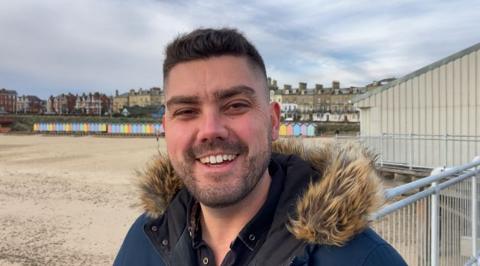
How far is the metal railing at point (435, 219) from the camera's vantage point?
2.61m

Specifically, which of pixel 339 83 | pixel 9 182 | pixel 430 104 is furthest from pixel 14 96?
pixel 430 104

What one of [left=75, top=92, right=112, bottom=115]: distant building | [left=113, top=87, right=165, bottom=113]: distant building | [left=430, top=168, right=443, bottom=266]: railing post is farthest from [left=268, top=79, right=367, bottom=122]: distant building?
[left=430, top=168, right=443, bottom=266]: railing post

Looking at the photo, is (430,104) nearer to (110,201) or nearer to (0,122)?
(110,201)

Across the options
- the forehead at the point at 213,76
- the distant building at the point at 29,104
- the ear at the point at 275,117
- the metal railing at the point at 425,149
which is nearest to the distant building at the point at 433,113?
the metal railing at the point at 425,149

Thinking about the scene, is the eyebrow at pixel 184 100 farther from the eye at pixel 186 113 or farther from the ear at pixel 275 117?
the ear at pixel 275 117

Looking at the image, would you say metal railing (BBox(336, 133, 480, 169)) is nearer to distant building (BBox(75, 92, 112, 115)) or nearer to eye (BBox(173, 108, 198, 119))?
eye (BBox(173, 108, 198, 119))

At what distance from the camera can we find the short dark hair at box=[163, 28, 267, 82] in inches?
57.6

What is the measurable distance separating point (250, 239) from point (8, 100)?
140 metres

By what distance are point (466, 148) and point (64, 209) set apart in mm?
12086

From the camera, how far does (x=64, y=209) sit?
12.2 metres

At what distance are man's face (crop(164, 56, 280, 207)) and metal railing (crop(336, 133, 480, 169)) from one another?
1187 centimetres

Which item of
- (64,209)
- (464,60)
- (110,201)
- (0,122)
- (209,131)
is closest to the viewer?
(209,131)

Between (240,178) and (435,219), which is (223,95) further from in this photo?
(435,219)

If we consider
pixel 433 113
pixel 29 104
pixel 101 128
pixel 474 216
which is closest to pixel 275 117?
pixel 474 216
